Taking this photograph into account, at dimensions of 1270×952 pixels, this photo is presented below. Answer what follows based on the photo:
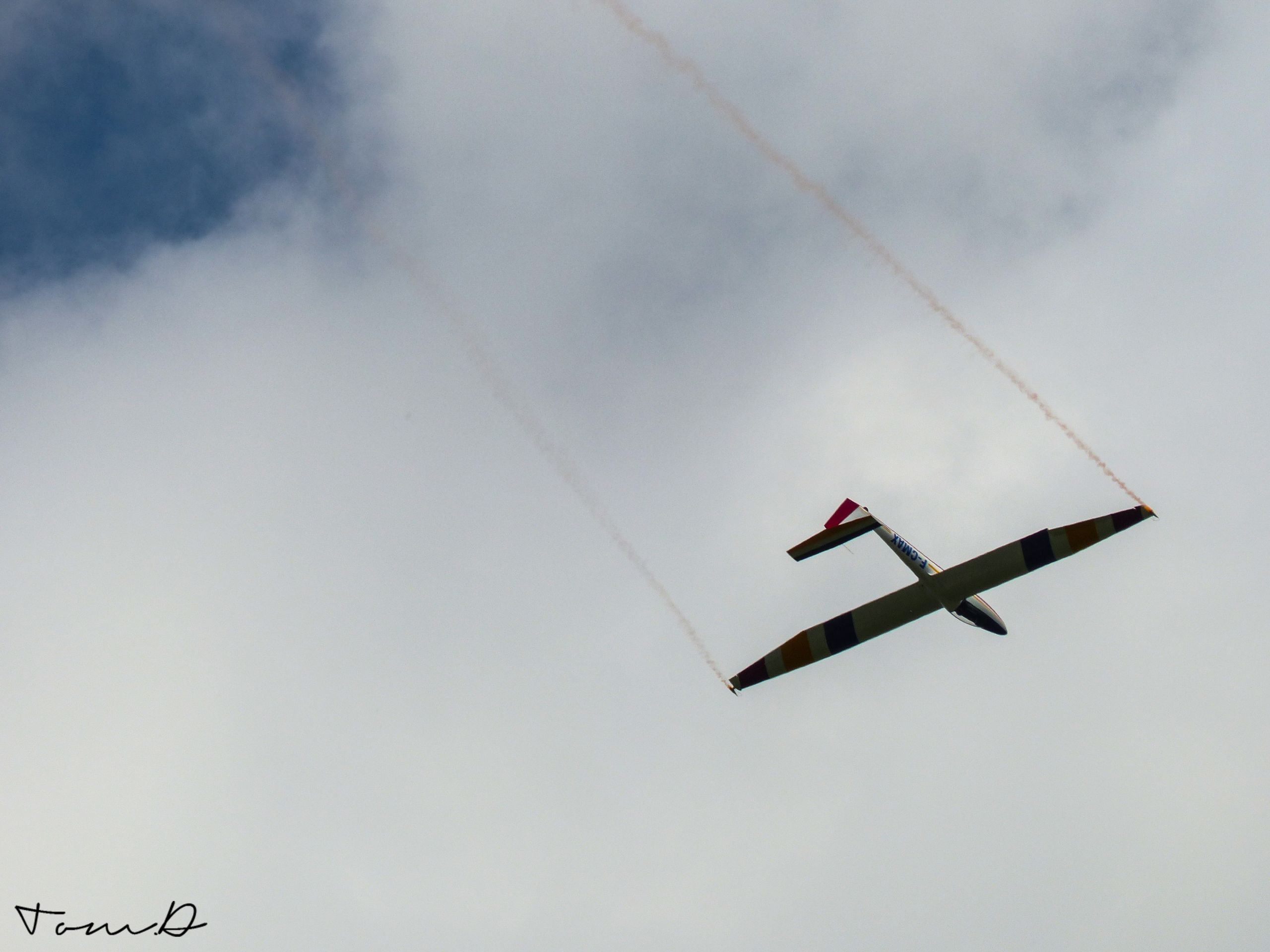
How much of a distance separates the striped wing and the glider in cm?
2

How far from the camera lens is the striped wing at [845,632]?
45.5 metres

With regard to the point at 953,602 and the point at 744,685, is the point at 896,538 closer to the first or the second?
the point at 953,602

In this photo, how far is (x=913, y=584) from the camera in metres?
45.7

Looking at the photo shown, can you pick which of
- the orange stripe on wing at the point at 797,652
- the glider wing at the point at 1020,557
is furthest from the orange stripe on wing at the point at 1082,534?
the orange stripe on wing at the point at 797,652

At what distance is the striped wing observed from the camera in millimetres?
45531

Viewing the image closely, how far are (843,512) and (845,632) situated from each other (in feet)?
17.5

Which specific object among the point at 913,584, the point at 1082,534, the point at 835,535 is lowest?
the point at 1082,534

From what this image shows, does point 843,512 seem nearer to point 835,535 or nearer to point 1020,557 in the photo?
point 835,535

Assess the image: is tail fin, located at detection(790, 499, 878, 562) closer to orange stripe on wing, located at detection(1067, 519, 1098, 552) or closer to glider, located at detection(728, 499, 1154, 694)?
glider, located at detection(728, 499, 1154, 694)

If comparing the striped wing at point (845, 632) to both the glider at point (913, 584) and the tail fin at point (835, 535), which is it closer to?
the glider at point (913, 584)

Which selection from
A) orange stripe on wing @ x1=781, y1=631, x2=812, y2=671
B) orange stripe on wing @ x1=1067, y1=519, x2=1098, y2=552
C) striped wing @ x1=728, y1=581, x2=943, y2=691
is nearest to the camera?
orange stripe on wing @ x1=1067, y1=519, x2=1098, y2=552

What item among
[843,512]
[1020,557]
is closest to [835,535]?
[843,512]

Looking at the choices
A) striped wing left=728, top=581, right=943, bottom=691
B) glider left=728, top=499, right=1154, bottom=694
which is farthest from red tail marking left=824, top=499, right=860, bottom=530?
striped wing left=728, top=581, right=943, bottom=691

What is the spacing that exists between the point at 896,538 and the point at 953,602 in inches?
152
